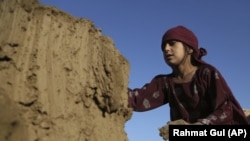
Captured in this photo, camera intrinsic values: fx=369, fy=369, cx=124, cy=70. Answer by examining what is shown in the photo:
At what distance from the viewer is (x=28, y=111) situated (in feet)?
9.51

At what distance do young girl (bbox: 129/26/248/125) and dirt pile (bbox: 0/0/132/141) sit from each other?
118cm

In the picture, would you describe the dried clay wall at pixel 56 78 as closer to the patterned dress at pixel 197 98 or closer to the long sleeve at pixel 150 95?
the long sleeve at pixel 150 95

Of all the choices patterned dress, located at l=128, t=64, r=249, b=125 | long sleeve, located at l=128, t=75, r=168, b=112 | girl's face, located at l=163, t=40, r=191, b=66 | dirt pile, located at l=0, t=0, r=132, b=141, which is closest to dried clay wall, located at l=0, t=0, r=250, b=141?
Answer: dirt pile, located at l=0, t=0, r=132, b=141

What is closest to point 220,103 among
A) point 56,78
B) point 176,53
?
point 176,53

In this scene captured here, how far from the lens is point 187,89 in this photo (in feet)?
15.6

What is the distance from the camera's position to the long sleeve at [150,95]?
4.71 metres

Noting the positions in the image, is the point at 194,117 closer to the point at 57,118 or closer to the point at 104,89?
the point at 104,89

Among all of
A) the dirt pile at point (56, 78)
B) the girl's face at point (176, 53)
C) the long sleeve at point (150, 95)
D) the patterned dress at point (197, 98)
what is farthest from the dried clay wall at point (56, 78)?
the girl's face at point (176, 53)

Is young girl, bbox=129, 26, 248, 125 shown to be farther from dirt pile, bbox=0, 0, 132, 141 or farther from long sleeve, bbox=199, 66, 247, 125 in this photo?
dirt pile, bbox=0, 0, 132, 141

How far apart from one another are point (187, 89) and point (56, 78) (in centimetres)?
213

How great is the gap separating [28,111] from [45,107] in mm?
138

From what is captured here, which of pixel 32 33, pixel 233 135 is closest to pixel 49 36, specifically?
pixel 32 33

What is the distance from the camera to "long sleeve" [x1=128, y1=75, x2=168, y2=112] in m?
4.71

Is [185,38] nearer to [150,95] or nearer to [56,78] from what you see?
[150,95]
